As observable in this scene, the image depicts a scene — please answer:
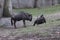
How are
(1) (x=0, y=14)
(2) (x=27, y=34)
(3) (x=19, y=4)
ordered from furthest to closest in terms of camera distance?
1. (3) (x=19, y=4)
2. (1) (x=0, y=14)
3. (2) (x=27, y=34)

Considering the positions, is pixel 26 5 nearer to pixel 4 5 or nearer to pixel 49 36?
pixel 4 5

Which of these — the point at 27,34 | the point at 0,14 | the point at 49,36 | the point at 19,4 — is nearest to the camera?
the point at 49,36

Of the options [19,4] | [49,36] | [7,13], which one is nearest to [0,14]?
[7,13]

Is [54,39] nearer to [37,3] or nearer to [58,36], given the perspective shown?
[58,36]

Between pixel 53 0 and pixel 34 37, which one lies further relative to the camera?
pixel 53 0

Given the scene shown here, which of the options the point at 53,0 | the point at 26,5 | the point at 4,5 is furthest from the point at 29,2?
the point at 4,5

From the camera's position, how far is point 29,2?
2339 centimetres

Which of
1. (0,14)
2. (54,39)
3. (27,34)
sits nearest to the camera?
(54,39)

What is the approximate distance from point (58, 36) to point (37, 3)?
1648 cm

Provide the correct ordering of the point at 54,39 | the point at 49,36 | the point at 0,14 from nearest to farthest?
the point at 54,39, the point at 49,36, the point at 0,14

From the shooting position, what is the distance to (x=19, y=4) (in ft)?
75.2

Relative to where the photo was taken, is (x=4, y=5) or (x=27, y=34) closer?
(x=27, y=34)

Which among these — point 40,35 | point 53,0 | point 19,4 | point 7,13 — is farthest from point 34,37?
point 53,0

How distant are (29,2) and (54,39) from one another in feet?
55.8
